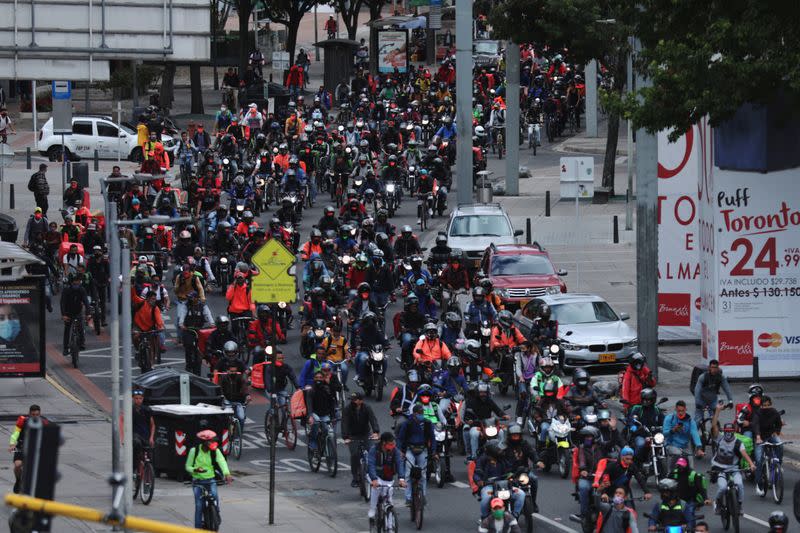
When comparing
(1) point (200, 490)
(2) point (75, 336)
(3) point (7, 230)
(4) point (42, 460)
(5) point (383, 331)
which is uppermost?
(3) point (7, 230)

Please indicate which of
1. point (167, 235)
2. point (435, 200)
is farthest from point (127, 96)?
point (167, 235)

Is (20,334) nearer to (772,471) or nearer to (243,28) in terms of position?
(772,471)

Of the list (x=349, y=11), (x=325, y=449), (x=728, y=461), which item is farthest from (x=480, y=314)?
(x=349, y=11)

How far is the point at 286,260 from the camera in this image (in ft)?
77.3

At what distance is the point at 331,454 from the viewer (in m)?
26.3

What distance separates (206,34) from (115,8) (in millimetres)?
1537

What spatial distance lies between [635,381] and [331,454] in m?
4.58

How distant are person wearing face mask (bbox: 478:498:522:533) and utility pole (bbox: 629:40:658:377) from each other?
11401 millimetres

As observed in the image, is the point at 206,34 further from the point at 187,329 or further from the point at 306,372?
the point at 306,372

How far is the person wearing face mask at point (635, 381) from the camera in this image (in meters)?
27.5

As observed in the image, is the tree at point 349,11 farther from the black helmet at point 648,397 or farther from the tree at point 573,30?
the black helmet at point 648,397

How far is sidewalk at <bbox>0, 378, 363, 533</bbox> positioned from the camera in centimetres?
2303

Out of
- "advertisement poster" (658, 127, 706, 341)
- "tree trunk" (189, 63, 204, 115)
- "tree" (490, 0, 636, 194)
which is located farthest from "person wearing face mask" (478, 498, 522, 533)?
"tree trunk" (189, 63, 204, 115)

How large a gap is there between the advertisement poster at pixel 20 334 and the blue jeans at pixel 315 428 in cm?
627
